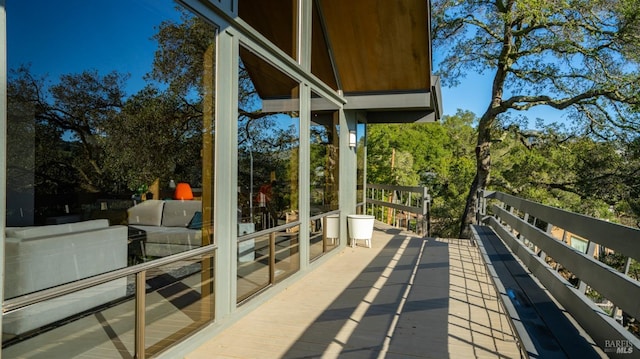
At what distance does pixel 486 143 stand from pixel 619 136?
367 cm

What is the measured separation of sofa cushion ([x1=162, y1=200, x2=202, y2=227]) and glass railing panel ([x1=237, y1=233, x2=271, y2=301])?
0.60 metres

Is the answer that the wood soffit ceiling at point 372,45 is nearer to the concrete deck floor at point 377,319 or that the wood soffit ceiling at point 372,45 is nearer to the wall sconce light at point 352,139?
the wall sconce light at point 352,139

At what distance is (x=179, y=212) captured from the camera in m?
3.01

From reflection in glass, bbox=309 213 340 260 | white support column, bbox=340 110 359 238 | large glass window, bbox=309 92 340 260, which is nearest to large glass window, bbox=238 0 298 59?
large glass window, bbox=309 92 340 260

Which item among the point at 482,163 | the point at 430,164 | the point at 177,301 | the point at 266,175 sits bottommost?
the point at 177,301

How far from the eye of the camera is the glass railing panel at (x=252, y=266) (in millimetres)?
3594

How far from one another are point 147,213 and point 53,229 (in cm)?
67

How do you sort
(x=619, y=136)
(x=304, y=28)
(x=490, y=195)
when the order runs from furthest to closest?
(x=619, y=136), (x=490, y=195), (x=304, y=28)

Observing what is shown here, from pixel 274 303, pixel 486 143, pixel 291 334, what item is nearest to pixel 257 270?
pixel 274 303

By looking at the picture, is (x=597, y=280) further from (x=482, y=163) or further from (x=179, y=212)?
(x=482, y=163)

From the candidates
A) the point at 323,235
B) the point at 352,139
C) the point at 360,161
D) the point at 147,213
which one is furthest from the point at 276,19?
the point at 360,161

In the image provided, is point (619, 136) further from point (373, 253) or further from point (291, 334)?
point (291, 334)

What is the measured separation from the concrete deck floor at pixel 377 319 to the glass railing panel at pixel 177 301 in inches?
7.8

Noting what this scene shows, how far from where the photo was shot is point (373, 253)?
661 cm
